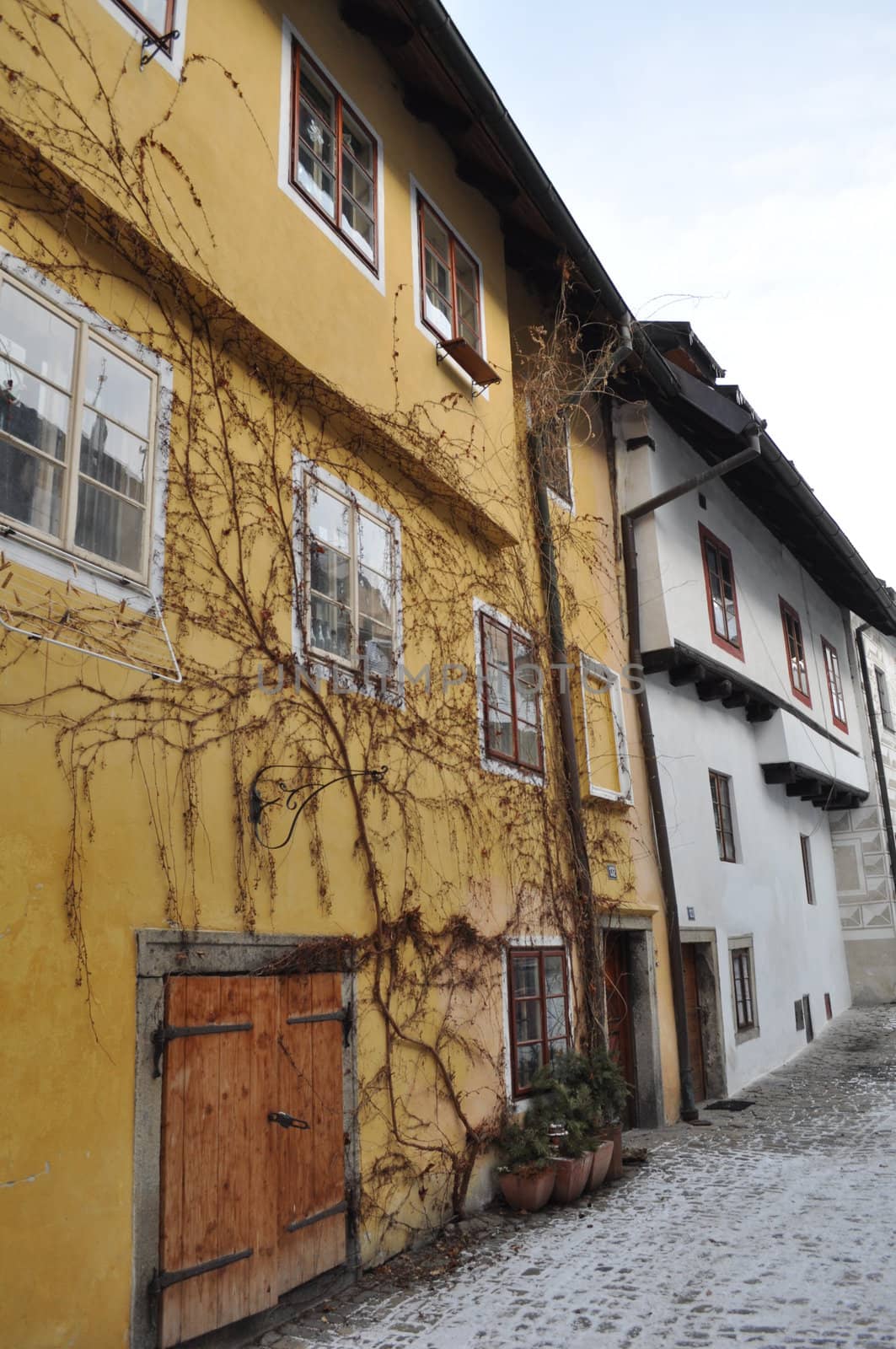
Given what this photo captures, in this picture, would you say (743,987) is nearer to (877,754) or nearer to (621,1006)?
(621,1006)

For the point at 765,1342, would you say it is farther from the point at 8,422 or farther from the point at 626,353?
the point at 626,353

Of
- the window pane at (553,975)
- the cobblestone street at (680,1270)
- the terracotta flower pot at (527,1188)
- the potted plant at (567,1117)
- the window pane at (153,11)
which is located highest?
the window pane at (153,11)

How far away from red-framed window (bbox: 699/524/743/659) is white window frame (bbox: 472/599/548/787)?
13.1 ft

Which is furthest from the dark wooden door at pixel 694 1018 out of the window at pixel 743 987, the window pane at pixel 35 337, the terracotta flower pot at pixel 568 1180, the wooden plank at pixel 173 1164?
the window pane at pixel 35 337

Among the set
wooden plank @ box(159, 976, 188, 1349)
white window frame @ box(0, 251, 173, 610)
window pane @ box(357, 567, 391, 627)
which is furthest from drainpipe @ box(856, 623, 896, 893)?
white window frame @ box(0, 251, 173, 610)

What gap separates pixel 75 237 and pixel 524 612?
5228 millimetres

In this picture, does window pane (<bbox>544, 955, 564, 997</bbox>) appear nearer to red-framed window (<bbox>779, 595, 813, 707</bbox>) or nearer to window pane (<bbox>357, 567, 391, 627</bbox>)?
window pane (<bbox>357, 567, 391, 627</bbox>)

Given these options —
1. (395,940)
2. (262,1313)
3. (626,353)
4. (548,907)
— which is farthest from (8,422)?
(626,353)

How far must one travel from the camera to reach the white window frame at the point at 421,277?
8180 mm

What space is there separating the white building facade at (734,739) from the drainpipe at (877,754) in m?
2.11

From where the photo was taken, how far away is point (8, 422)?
4.63 metres

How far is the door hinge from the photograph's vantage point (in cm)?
479

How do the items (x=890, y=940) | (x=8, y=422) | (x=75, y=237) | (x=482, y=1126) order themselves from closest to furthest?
(x=8, y=422) < (x=75, y=237) < (x=482, y=1126) < (x=890, y=940)

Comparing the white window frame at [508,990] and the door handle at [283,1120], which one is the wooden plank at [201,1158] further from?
the white window frame at [508,990]
